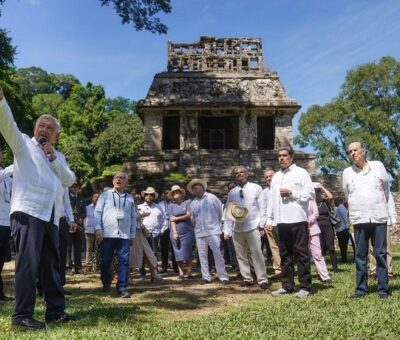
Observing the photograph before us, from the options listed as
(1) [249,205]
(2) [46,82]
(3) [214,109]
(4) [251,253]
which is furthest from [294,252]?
(2) [46,82]

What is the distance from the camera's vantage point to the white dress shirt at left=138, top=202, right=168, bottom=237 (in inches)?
389

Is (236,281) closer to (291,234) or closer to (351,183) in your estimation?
(291,234)

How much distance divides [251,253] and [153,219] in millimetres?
3106

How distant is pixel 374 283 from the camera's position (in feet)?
22.5

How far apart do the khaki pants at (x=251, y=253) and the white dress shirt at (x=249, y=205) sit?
0.11 metres

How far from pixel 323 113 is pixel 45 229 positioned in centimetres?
3475

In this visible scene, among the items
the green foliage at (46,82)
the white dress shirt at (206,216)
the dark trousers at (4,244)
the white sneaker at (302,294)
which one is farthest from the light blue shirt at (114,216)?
the green foliage at (46,82)

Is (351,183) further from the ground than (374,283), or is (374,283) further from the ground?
(351,183)

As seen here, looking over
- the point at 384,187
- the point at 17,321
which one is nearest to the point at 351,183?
the point at 384,187

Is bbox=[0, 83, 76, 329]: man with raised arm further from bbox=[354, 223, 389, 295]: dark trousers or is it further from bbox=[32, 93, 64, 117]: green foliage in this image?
bbox=[32, 93, 64, 117]: green foliage

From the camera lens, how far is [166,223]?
10578 mm

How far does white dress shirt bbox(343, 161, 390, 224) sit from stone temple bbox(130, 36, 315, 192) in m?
15.8

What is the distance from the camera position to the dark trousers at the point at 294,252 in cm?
621

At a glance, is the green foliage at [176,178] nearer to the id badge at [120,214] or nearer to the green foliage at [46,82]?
the id badge at [120,214]
